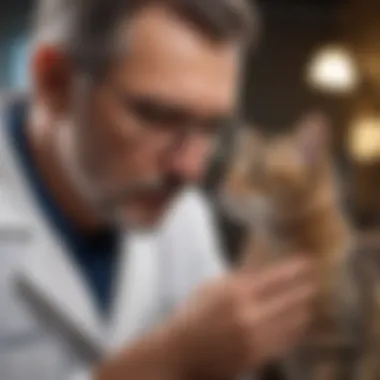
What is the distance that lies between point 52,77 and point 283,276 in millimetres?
342

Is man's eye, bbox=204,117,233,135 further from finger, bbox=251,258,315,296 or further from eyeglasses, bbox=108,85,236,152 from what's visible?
finger, bbox=251,258,315,296

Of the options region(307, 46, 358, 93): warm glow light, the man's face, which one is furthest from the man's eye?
region(307, 46, 358, 93): warm glow light

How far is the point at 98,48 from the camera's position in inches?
42.9

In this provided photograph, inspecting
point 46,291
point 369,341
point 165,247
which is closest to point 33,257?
point 46,291

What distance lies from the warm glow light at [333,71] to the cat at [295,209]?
0.18ft

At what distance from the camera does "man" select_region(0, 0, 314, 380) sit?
109cm

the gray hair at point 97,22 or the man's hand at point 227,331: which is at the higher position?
the gray hair at point 97,22

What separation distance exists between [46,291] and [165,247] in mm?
144

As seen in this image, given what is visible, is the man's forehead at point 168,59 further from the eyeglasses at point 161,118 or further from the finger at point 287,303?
the finger at point 287,303

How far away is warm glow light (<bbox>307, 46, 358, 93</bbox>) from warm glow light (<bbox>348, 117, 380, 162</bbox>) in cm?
5

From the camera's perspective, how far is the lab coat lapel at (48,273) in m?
1.08

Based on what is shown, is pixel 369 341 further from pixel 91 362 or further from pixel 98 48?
pixel 98 48

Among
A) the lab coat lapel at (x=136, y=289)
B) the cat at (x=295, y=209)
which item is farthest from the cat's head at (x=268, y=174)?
the lab coat lapel at (x=136, y=289)

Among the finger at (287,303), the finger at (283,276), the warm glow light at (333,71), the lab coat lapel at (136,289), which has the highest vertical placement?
the warm glow light at (333,71)
